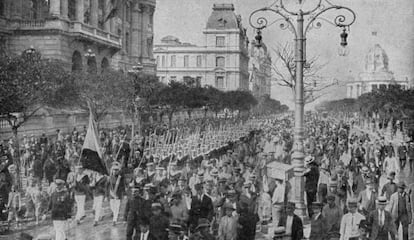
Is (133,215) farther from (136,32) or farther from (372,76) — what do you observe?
(136,32)

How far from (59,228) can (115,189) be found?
4.88 feet

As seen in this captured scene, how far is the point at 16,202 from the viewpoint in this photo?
903 cm

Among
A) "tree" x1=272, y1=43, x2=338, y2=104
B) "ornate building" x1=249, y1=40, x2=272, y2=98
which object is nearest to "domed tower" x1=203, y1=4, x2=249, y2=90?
"ornate building" x1=249, y1=40, x2=272, y2=98

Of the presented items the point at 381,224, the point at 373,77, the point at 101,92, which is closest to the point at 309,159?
the point at 381,224

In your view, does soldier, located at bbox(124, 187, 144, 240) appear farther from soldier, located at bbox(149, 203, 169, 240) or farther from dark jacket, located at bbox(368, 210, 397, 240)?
dark jacket, located at bbox(368, 210, 397, 240)

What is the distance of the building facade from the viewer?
12.2 meters

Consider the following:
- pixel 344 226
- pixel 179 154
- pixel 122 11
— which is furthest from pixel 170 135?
pixel 122 11

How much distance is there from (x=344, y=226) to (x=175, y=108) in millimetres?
10028

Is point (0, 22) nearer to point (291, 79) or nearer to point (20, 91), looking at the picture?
point (20, 91)

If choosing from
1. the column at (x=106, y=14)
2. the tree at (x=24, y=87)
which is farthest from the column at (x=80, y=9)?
the tree at (x=24, y=87)

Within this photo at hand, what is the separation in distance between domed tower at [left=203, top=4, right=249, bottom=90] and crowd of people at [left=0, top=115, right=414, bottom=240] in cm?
110

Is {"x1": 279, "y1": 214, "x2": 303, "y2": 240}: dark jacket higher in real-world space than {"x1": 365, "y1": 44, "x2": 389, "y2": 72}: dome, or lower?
lower

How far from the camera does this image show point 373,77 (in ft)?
39.1

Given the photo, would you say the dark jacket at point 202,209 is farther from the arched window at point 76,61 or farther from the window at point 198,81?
the arched window at point 76,61
